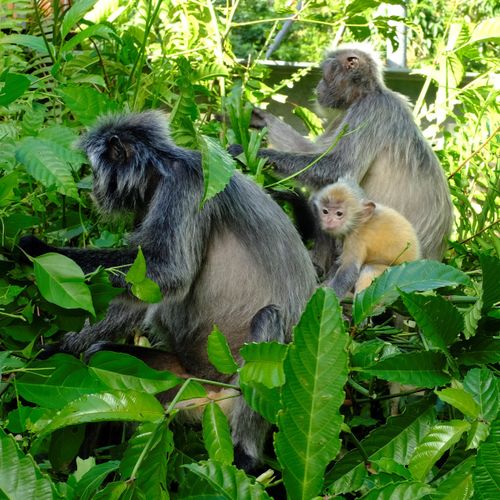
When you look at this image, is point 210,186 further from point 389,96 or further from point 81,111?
point 389,96

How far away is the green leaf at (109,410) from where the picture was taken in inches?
64.2

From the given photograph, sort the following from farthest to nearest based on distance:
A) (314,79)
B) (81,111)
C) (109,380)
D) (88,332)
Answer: (314,79) < (88,332) < (81,111) < (109,380)

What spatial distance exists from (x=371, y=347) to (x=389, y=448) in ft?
0.85

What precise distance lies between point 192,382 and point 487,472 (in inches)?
26.0

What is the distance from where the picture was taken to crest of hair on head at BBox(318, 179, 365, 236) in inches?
160

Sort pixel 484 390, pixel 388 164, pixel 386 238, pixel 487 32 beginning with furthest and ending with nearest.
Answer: pixel 487 32 → pixel 388 164 → pixel 386 238 → pixel 484 390

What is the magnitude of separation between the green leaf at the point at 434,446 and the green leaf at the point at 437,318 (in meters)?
0.33

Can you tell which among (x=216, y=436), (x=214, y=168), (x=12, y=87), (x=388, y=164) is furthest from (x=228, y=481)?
(x=388, y=164)

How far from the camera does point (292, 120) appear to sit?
725cm

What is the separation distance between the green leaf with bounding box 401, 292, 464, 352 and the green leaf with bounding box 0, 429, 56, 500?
1.00 meters

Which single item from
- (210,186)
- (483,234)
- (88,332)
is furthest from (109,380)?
(483,234)

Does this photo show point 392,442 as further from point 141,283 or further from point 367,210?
point 367,210

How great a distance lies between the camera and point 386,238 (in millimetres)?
3990

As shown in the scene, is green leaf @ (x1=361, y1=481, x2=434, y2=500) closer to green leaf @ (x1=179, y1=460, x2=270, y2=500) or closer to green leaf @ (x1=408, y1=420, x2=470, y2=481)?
green leaf @ (x1=179, y1=460, x2=270, y2=500)
